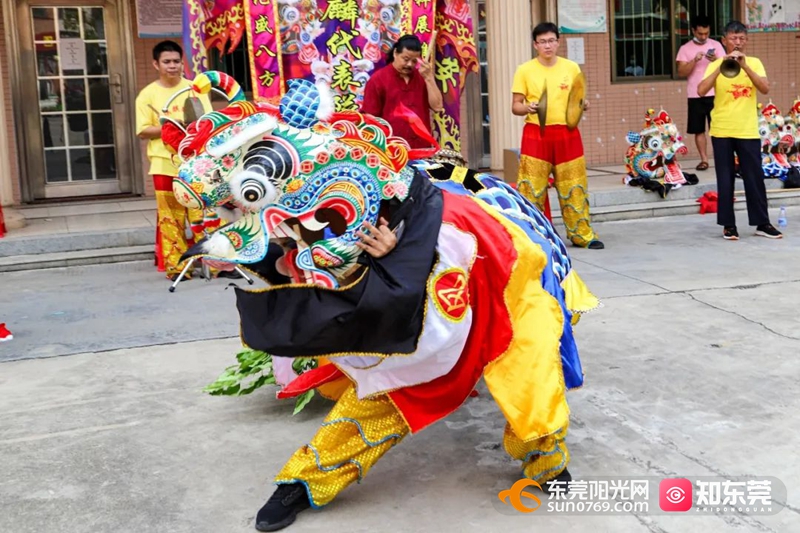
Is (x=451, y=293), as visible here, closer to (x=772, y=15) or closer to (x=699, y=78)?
(x=699, y=78)

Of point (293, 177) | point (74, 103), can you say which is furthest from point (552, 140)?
point (74, 103)

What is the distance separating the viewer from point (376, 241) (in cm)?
297

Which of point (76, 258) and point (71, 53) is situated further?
point (71, 53)

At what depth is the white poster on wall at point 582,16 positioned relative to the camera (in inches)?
455

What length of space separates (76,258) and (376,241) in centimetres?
559

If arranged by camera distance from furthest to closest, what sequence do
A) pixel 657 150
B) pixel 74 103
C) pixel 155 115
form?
1. pixel 74 103
2. pixel 657 150
3. pixel 155 115

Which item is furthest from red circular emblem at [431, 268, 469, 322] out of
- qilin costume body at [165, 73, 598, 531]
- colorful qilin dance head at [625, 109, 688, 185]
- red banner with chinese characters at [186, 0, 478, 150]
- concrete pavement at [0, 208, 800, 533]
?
colorful qilin dance head at [625, 109, 688, 185]

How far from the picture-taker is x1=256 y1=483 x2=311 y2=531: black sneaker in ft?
10.3

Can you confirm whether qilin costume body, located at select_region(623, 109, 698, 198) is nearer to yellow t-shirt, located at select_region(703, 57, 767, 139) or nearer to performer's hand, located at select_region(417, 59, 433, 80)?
yellow t-shirt, located at select_region(703, 57, 767, 139)

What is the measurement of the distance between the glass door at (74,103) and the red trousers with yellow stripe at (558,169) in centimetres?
465

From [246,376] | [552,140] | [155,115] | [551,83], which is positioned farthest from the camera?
[552,140]

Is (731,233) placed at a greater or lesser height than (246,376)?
greater

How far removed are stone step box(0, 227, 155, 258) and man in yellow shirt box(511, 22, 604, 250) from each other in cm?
312

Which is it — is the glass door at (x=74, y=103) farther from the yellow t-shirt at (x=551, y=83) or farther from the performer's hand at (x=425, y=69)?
the performer's hand at (x=425, y=69)
